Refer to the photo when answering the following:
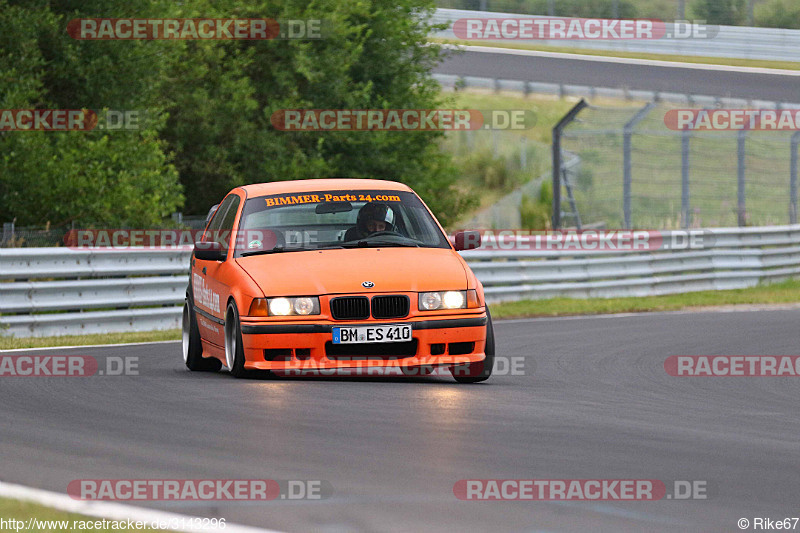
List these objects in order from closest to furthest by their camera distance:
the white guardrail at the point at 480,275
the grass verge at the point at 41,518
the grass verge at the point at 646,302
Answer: the grass verge at the point at 41,518 < the white guardrail at the point at 480,275 < the grass verge at the point at 646,302

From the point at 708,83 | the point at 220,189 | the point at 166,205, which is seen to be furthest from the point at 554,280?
the point at 708,83

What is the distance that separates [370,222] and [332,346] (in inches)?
54.9

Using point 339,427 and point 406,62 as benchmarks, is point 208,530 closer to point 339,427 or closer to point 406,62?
point 339,427

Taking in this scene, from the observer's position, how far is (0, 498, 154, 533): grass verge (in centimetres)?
508

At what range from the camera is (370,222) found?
416 inches

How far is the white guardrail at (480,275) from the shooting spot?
1508 centimetres

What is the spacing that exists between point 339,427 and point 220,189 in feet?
76.0

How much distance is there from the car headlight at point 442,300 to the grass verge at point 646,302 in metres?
8.66

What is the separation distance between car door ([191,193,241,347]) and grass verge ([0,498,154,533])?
4.64m

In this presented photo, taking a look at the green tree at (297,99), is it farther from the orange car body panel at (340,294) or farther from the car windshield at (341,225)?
the orange car body panel at (340,294)
